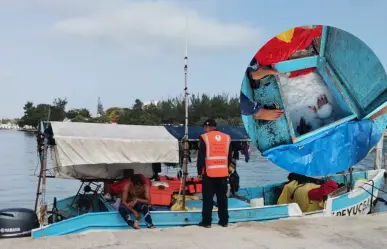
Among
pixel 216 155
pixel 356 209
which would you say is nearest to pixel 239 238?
pixel 216 155

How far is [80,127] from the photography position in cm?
850

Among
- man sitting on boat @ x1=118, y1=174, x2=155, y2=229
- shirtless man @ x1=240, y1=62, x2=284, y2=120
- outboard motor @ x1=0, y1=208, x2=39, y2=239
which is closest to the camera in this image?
outboard motor @ x1=0, y1=208, x2=39, y2=239

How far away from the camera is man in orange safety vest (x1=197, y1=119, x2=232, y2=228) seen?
7617mm

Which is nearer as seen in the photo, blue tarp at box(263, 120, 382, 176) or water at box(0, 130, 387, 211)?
blue tarp at box(263, 120, 382, 176)

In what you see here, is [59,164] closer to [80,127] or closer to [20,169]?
[80,127]

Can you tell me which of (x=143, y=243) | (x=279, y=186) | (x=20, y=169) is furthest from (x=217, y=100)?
(x=143, y=243)

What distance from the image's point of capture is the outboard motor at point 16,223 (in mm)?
7295

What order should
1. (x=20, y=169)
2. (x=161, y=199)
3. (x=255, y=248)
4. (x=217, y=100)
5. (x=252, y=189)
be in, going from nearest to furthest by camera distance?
(x=255, y=248), (x=161, y=199), (x=252, y=189), (x=20, y=169), (x=217, y=100)

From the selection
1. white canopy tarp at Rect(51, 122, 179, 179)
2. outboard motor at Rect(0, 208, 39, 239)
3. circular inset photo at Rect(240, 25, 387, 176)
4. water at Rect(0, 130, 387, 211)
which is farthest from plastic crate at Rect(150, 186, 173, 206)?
water at Rect(0, 130, 387, 211)

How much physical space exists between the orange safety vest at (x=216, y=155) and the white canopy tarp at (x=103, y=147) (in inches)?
43.6

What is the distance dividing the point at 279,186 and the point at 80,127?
5752mm

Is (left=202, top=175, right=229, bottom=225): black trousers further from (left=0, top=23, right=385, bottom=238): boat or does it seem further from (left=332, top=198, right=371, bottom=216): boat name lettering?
(left=332, top=198, right=371, bottom=216): boat name lettering

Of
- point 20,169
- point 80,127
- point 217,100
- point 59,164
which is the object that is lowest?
point 20,169

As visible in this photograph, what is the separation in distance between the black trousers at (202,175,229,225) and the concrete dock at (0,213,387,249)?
0.20m
